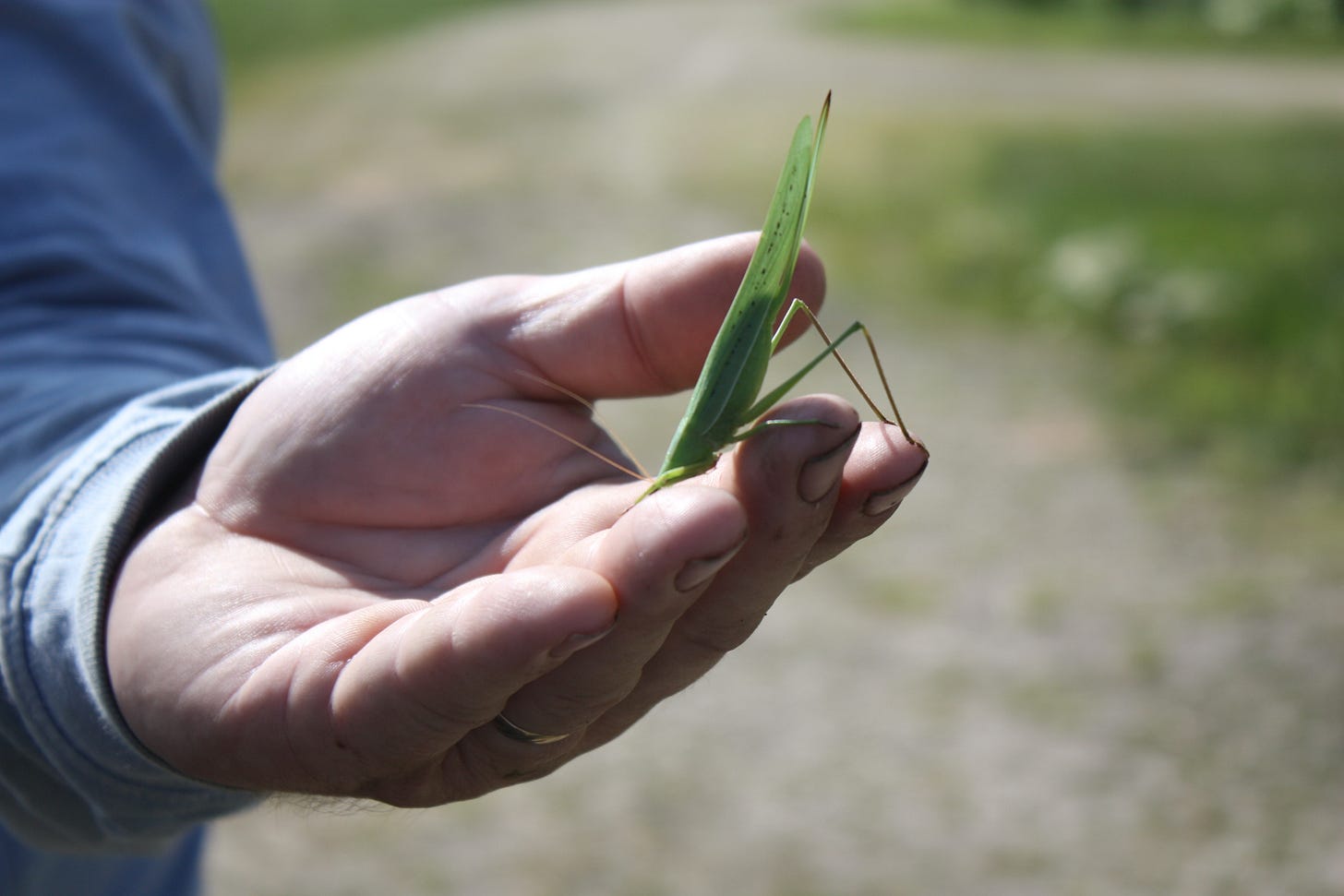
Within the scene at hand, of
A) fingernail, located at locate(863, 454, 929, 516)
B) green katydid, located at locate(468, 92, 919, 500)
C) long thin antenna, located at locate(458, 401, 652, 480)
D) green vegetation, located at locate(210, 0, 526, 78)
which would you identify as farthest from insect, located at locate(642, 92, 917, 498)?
green vegetation, located at locate(210, 0, 526, 78)

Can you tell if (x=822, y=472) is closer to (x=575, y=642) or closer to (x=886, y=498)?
(x=886, y=498)

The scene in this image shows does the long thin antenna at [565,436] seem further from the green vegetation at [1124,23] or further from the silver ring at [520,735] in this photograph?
the green vegetation at [1124,23]

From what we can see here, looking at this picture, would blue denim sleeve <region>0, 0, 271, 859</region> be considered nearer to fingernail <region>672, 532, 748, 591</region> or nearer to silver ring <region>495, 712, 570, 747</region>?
silver ring <region>495, 712, 570, 747</region>

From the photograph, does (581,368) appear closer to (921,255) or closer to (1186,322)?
(1186,322)

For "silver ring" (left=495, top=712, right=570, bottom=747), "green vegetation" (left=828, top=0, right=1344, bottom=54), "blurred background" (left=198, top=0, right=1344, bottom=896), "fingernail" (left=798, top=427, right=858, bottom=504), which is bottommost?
"blurred background" (left=198, top=0, right=1344, bottom=896)

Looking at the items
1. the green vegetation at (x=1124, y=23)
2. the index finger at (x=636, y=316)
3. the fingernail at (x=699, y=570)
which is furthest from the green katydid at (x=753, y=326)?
the green vegetation at (x=1124, y=23)

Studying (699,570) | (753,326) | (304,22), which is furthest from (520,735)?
(304,22)
